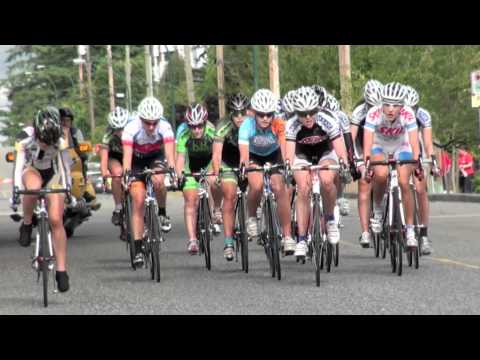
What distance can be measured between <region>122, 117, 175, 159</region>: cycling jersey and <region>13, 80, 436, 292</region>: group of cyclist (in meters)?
0.01

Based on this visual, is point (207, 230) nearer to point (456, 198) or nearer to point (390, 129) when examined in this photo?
point (390, 129)

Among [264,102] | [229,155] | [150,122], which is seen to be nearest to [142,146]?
[150,122]

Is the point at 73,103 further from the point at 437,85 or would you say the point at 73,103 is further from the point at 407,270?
the point at 407,270

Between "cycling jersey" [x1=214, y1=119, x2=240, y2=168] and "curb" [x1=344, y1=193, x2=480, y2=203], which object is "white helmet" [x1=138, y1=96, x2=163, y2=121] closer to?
"cycling jersey" [x1=214, y1=119, x2=240, y2=168]

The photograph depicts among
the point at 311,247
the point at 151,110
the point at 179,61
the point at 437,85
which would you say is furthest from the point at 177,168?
the point at 179,61

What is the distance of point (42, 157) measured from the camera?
10.8m

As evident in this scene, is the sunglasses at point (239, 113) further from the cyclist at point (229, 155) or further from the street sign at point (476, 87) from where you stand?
the street sign at point (476, 87)

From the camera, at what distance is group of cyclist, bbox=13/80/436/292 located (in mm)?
10773

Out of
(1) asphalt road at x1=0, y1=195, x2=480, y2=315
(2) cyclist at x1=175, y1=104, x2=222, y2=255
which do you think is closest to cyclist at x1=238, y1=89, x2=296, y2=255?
(1) asphalt road at x1=0, y1=195, x2=480, y2=315

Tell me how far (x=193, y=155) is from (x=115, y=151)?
1.63m

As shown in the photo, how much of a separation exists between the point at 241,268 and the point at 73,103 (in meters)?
87.2
